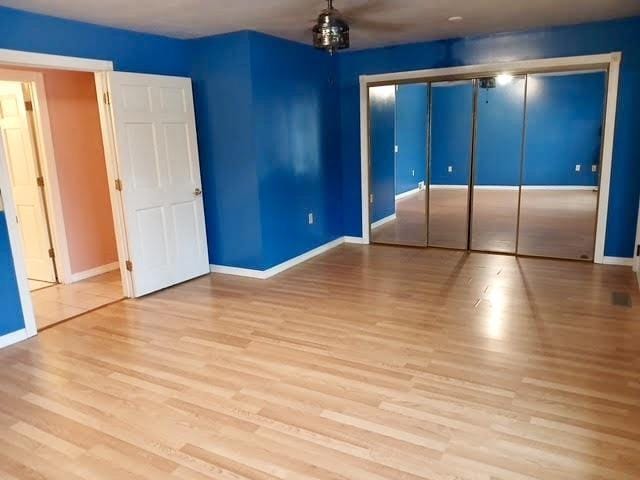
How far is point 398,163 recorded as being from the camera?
22.1 feet

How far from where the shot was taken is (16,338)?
11.1 feet

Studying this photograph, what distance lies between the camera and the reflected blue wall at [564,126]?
491cm

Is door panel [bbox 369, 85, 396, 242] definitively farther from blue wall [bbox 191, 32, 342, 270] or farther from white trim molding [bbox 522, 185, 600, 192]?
white trim molding [bbox 522, 185, 600, 192]

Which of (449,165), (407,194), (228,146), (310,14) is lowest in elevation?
(407,194)

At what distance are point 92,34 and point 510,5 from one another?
3402 mm

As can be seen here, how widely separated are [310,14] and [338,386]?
291cm

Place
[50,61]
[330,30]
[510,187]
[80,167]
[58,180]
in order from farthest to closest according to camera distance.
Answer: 1. [510,187]
2. [80,167]
3. [58,180]
4. [50,61]
5. [330,30]

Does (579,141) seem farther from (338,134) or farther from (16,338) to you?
(16,338)

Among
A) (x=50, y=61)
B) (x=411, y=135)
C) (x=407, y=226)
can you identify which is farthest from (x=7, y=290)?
(x=411, y=135)

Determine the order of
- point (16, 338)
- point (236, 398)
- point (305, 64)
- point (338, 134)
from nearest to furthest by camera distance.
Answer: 1. point (236, 398)
2. point (16, 338)
3. point (305, 64)
4. point (338, 134)

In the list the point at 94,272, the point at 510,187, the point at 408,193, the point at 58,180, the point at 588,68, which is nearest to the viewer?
the point at 588,68

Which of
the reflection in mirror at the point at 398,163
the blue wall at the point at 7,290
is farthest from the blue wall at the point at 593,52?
the blue wall at the point at 7,290

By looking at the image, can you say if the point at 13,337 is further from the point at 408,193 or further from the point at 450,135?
the point at 450,135

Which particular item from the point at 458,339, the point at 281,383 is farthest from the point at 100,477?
the point at 458,339
